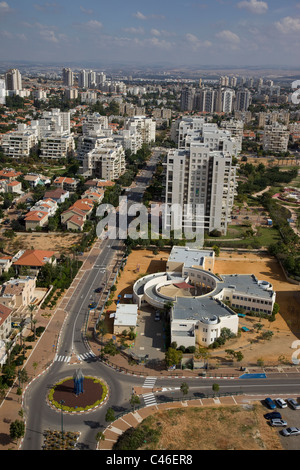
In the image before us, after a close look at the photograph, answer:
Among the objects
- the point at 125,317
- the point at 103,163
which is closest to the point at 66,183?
the point at 103,163

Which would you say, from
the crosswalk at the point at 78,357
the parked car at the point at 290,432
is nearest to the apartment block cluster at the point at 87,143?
the crosswalk at the point at 78,357

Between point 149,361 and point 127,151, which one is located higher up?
point 127,151

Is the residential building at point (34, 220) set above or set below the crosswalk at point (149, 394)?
above

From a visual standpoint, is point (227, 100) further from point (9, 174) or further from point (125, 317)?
point (125, 317)

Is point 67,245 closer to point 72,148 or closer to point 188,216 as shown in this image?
point 188,216

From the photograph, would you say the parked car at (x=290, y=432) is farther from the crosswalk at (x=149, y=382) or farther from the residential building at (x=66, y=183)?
the residential building at (x=66, y=183)
